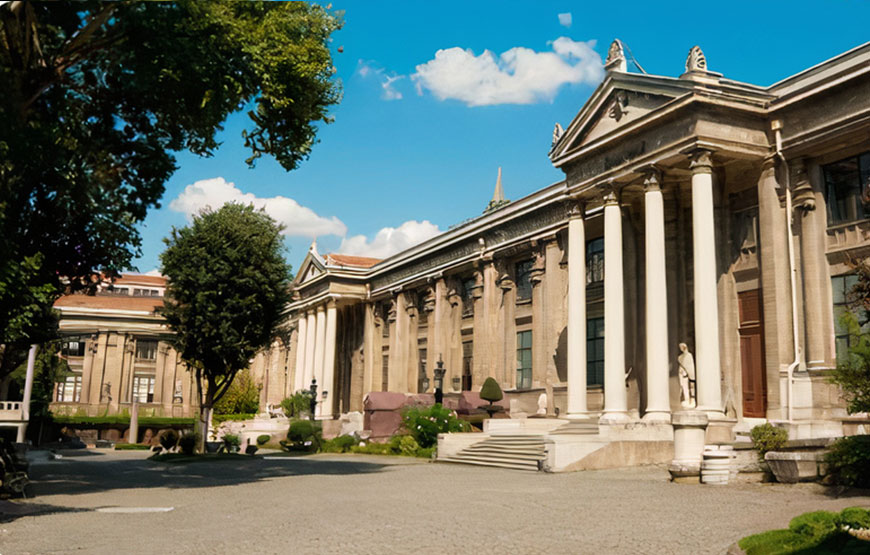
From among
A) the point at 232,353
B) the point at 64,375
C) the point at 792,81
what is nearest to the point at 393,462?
the point at 232,353

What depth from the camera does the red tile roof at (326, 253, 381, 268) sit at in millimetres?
51000

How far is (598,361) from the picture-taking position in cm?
2977

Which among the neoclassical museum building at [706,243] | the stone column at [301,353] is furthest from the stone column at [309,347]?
the neoclassical museum building at [706,243]

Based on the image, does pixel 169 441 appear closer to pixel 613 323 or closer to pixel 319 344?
pixel 319 344

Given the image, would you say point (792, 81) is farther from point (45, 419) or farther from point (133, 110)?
point (45, 419)

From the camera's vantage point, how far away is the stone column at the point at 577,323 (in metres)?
24.8

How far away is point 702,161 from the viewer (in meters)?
21.2

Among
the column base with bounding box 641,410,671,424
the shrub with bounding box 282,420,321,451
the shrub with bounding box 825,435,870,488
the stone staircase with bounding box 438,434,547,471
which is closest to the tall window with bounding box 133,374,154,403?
the shrub with bounding box 282,420,321,451

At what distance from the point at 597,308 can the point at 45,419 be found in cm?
4079

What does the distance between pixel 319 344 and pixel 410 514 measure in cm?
4035

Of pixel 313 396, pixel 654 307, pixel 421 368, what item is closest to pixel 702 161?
pixel 654 307

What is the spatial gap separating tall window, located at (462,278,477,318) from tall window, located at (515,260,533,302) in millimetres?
4149

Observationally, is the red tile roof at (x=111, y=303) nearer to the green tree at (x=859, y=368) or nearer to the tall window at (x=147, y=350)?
the tall window at (x=147, y=350)

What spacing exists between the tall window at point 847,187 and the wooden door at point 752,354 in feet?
10.6
